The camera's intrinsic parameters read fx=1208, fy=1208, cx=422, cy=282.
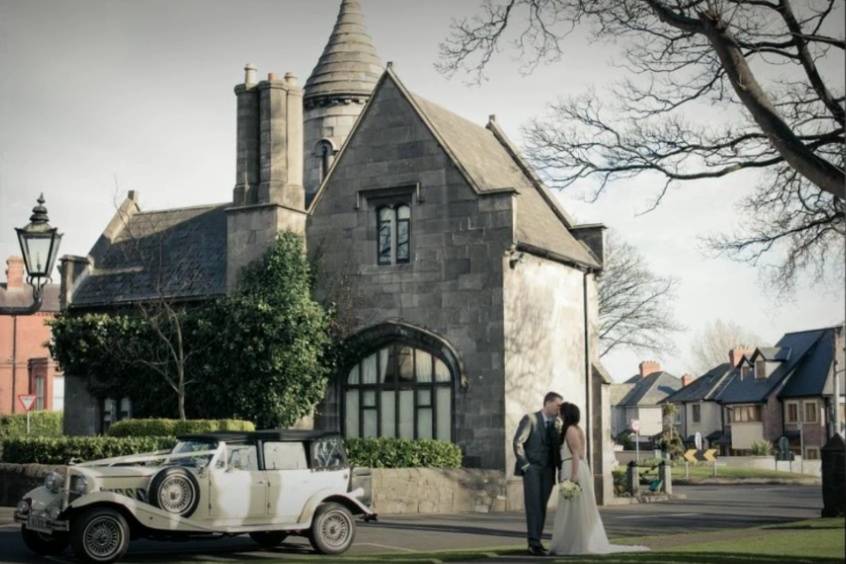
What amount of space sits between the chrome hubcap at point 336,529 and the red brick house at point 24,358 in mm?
62661

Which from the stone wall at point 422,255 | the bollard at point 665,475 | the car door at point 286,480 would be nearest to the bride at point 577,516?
the car door at point 286,480

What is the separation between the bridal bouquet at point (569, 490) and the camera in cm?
1609

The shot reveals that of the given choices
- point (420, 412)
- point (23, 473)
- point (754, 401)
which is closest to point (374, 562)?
point (23, 473)

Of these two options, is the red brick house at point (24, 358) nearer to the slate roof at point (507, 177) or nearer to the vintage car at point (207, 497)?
the slate roof at point (507, 177)

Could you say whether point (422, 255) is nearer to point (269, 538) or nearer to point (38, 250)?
point (38, 250)

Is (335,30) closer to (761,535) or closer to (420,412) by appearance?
(420,412)

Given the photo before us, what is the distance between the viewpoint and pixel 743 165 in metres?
21.1

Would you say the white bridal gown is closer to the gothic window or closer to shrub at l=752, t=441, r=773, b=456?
the gothic window

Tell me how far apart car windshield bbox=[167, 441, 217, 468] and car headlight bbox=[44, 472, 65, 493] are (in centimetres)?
144

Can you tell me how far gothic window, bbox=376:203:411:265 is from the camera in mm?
32219

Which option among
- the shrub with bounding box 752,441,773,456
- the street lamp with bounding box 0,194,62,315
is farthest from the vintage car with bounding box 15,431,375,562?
the shrub with bounding box 752,441,773,456

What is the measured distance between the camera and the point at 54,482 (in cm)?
1580

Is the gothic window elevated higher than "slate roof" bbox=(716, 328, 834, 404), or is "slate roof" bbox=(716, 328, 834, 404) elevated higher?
the gothic window

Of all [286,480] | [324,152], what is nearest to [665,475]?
[324,152]
